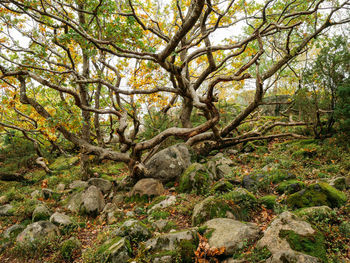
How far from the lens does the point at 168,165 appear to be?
781 cm

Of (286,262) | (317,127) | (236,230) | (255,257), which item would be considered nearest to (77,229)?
(236,230)

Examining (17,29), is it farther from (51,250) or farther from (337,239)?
(337,239)

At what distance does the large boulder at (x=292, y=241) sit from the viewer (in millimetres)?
2654

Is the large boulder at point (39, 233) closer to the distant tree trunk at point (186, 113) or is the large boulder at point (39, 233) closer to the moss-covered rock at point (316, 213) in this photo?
the moss-covered rock at point (316, 213)

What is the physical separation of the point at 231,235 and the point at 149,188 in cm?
413

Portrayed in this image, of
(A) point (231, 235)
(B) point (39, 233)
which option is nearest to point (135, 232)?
(A) point (231, 235)

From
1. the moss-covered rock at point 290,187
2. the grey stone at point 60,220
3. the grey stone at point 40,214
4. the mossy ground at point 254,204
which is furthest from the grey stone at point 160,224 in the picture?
the grey stone at point 40,214

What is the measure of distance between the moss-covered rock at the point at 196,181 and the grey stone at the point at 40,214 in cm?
448

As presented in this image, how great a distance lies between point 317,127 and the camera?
7.98 meters

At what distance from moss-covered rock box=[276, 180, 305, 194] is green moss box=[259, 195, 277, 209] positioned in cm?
42

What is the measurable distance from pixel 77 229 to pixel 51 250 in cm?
91

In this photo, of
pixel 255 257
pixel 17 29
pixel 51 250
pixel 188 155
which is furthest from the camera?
pixel 188 155

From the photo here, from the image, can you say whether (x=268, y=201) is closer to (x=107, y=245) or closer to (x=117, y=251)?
(x=117, y=251)

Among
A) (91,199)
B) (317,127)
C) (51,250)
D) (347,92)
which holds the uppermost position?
(347,92)
